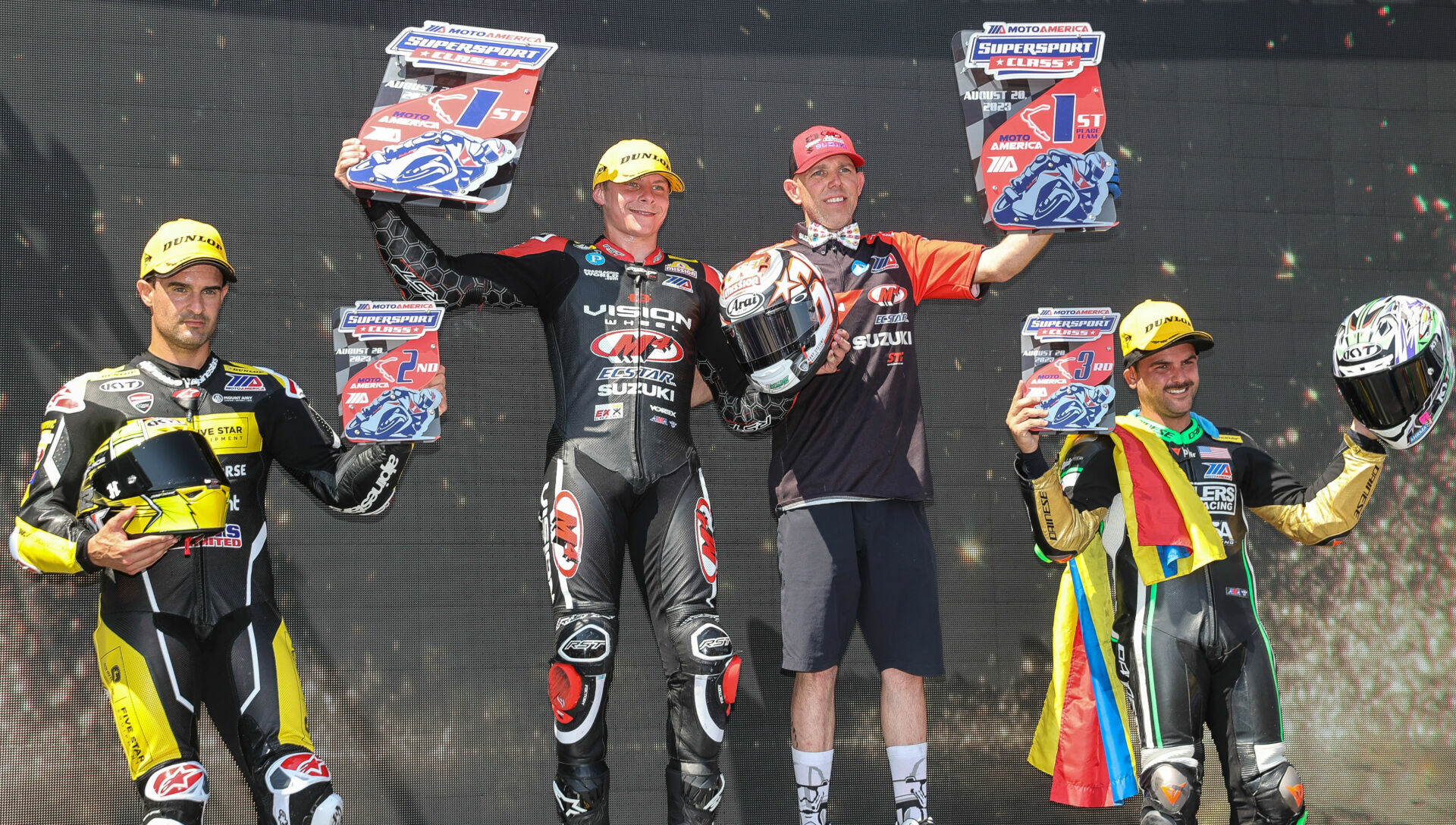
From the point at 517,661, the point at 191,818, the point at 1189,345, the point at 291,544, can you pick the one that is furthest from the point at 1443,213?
the point at 191,818

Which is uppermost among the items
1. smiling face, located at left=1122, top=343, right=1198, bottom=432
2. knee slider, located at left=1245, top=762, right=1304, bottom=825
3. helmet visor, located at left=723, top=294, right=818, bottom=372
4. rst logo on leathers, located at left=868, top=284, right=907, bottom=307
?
rst logo on leathers, located at left=868, top=284, right=907, bottom=307

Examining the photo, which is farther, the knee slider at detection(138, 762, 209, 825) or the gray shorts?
the gray shorts

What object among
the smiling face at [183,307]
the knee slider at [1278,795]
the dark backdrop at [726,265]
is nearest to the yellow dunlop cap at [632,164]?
the dark backdrop at [726,265]

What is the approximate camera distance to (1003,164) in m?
3.24

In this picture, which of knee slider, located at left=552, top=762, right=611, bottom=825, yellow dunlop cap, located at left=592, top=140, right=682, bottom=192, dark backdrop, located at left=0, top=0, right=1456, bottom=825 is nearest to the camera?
knee slider, located at left=552, top=762, right=611, bottom=825

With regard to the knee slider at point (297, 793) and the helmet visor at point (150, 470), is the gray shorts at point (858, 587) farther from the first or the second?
the helmet visor at point (150, 470)

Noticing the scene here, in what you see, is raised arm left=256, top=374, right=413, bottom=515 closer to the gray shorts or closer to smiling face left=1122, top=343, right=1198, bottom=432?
the gray shorts

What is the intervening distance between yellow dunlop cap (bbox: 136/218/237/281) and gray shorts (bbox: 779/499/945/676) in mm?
1522

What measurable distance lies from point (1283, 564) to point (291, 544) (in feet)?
10.7

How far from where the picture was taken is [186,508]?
261 cm

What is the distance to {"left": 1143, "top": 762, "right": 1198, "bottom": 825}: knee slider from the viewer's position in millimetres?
3055

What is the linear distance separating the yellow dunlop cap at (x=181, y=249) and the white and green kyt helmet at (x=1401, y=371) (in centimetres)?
275

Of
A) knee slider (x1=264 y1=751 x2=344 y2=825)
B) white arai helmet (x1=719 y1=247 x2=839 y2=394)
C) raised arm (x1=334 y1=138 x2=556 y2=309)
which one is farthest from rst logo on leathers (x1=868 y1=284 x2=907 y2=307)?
knee slider (x1=264 y1=751 x2=344 y2=825)

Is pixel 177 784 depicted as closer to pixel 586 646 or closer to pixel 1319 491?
pixel 586 646
